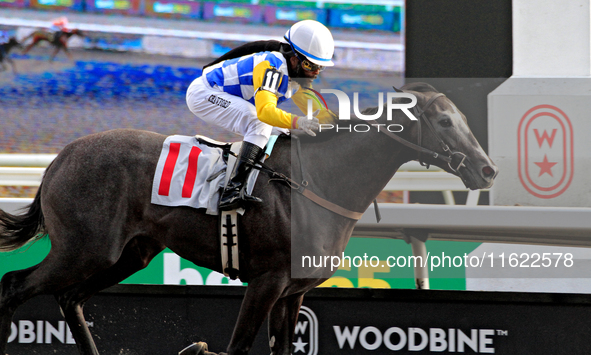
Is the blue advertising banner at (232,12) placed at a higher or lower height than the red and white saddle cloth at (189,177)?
higher

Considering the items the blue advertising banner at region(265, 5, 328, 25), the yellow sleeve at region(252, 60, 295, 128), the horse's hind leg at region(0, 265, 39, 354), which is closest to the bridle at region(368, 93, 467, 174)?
the yellow sleeve at region(252, 60, 295, 128)

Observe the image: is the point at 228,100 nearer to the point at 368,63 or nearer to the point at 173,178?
the point at 173,178

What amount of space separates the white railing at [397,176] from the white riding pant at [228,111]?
973 millimetres

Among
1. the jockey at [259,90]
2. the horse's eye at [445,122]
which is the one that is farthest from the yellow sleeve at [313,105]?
the horse's eye at [445,122]

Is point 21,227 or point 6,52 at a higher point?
point 6,52

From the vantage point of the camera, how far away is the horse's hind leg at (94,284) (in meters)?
2.89

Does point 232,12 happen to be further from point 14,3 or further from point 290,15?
point 14,3

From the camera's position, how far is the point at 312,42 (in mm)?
2615

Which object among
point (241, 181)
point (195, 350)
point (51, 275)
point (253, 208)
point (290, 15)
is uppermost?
point (290, 15)

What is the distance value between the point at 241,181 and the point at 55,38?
173cm

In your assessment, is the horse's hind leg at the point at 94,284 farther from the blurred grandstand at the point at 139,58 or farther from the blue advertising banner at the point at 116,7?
the blue advertising banner at the point at 116,7

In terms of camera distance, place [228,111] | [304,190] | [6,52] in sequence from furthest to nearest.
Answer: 1. [6,52]
2. [228,111]
3. [304,190]

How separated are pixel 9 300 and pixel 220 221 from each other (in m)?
1.14

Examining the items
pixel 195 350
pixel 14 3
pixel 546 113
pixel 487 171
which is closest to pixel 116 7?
pixel 14 3
